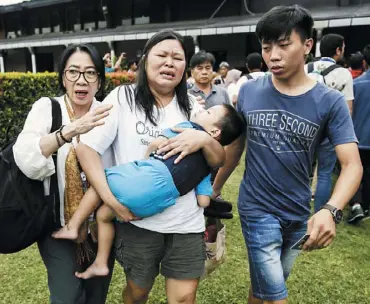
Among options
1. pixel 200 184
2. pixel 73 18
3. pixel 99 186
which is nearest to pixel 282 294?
pixel 200 184

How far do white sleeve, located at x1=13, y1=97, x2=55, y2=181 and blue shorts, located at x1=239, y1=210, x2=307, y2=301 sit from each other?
1.15 metres

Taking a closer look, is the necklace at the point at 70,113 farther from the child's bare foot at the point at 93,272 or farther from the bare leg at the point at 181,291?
the bare leg at the point at 181,291

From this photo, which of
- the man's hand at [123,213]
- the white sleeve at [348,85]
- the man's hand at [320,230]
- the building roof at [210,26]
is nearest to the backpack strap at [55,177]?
the man's hand at [123,213]

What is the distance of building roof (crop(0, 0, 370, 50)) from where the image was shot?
1178cm

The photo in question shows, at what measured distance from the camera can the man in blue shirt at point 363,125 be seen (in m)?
4.54

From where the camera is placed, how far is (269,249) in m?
2.02

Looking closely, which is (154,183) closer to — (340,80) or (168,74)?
(168,74)

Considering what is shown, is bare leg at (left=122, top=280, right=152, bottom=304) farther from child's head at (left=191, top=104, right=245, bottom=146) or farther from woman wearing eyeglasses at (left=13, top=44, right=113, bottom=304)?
child's head at (left=191, top=104, right=245, bottom=146)

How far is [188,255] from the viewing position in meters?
2.02

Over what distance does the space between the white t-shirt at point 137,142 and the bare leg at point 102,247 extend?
0.17 metres

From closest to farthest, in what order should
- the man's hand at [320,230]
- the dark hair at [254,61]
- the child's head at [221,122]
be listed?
the man's hand at [320,230] < the child's head at [221,122] < the dark hair at [254,61]

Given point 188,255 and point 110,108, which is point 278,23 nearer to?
point 110,108

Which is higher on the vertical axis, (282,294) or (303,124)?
(303,124)

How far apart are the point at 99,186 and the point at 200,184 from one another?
55 centimetres
